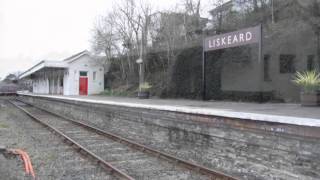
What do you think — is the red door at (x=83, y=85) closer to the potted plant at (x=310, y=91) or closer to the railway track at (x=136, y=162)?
the railway track at (x=136, y=162)

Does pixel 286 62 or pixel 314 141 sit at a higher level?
pixel 286 62

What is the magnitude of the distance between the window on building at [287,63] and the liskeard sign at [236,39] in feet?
8.89

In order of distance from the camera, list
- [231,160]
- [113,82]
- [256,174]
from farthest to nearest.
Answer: [113,82]
[231,160]
[256,174]

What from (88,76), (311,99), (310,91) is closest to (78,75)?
(88,76)

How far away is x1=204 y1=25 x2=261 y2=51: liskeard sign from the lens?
12289mm

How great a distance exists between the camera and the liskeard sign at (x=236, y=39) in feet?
40.3

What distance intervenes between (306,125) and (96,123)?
38.3 feet

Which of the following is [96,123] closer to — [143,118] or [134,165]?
[143,118]

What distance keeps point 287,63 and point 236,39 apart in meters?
2.97

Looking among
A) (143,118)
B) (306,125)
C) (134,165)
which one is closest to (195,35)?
(143,118)

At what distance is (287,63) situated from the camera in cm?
1475

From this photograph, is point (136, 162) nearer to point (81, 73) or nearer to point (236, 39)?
point (236, 39)

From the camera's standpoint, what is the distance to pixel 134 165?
26.6ft

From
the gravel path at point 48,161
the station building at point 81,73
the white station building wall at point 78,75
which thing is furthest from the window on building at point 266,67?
the white station building wall at point 78,75
